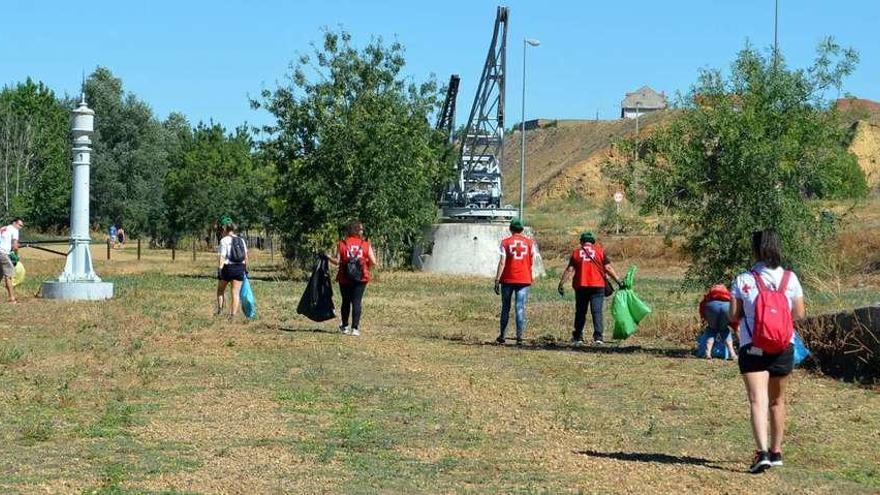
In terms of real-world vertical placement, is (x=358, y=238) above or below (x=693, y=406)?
above

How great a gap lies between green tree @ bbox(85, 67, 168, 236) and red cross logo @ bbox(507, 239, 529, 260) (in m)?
69.4

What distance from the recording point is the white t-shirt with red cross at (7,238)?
83.8 feet

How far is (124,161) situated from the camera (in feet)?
287

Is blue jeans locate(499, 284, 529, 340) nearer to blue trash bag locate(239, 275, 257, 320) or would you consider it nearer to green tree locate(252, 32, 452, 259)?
Answer: blue trash bag locate(239, 275, 257, 320)

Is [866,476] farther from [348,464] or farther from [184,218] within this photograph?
[184,218]

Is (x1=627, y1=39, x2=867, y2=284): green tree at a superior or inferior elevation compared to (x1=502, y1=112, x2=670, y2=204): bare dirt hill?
inferior

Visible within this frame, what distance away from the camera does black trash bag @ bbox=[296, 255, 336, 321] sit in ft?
66.2

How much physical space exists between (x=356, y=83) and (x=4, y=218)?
42.2 meters

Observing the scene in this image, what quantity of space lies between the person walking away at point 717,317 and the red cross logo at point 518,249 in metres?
2.77

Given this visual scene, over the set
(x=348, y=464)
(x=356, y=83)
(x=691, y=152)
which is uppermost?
(x=356, y=83)

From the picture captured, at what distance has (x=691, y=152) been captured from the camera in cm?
1811

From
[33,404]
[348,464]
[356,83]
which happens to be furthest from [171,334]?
[356,83]

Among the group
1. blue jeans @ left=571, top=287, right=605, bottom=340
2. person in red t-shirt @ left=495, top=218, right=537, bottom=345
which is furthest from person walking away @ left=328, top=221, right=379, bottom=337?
blue jeans @ left=571, top=287, right=605, bottom=340

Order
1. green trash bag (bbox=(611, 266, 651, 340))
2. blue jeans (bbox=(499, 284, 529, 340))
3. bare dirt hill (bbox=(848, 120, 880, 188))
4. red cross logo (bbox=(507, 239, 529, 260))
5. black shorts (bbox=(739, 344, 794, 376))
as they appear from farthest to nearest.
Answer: bare dirt hill (bbox=(848, 120, 880, 188)) < blue jeans (bbox=(499, 284, 529, 340)) < red cross logo (bbox=(507, 239, 529, 260)) < green trash bag (bbox=(611, 266, 651, 340)) < black shorts (bbox=(739, 344, 794, 376))
